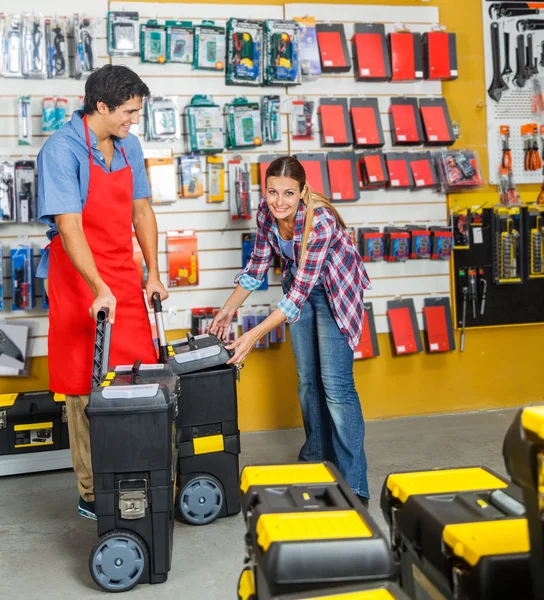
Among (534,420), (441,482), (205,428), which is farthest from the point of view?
(205,428)

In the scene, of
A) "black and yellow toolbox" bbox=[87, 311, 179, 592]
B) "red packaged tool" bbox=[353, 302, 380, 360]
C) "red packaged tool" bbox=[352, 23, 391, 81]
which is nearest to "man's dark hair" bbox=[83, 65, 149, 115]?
"black and yellow toolbox" bbox=[87, 311, 179, 592]

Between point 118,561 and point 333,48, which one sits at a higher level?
point 333,48

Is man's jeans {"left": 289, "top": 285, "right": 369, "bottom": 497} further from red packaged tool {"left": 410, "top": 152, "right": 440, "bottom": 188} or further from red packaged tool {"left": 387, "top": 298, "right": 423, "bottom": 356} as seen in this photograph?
red packaged tool {"left": 410, "top": 152, "right": 440, "bottom": 188}

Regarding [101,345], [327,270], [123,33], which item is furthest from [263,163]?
[101,345]

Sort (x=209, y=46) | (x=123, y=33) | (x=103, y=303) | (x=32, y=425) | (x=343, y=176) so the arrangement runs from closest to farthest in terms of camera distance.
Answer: (x=103, y=303), (x=32, y=425), (x=123, y=33), (x=209, y=46), (x=343, y=176)

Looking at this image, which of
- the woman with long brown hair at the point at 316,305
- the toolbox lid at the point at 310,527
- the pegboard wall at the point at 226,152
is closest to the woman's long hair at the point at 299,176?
the woman with long brown hair at the point at 316,305

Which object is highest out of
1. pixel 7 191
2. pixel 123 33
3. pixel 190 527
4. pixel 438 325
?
pixel 123 33

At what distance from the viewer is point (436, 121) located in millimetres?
4770

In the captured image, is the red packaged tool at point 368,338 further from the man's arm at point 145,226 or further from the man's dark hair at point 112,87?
the man's dark hair at point 112,87

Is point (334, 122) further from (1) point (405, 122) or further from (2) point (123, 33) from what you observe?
(2) point (123, 33)

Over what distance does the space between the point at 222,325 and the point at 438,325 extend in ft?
6.52

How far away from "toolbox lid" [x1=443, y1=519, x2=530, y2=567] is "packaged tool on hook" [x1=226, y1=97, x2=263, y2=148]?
3292 mm

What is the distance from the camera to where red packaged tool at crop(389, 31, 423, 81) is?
185 inches

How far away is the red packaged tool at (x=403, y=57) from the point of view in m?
4.70
